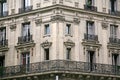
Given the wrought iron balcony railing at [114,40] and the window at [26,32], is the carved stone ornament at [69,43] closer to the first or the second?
the window at [26,32]

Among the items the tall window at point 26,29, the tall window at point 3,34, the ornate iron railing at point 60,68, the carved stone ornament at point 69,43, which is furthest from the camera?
the tall window at point 3,34

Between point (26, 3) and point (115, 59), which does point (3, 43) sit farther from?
point (115, 59)

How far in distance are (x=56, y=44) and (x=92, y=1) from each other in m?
7.98

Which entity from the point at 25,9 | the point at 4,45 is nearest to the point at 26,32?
the point at 25,9

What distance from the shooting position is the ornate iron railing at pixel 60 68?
52.6 meters

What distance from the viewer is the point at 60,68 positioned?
171 feet

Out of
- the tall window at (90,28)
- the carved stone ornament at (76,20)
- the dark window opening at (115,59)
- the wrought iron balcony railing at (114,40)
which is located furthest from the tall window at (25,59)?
the dark window opening at (115,59)

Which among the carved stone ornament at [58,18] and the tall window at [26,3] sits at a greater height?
the tall window at [26,3]

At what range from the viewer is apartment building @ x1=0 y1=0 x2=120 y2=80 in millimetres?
53531

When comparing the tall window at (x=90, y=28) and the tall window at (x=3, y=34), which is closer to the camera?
the tall window at (x=90, y=28)

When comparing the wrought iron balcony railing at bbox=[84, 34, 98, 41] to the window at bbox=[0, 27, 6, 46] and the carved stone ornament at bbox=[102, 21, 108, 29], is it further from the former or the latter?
the window at bbox=[0, 27, 6, 46]

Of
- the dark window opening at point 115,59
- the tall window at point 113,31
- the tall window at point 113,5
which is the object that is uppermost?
the tall window at point 113,5

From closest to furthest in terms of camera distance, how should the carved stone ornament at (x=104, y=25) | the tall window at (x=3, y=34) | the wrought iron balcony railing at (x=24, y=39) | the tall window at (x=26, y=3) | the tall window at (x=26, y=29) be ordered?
the wrought iron balcony railing at (x=24, y=39)
the tall window at (x=26, y=29)
the tall window at (x=26, y=3)
the carved stone ornament at (x=104, y=25)
the tall window at (x=3, y=34)

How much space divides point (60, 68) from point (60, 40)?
3187mm
